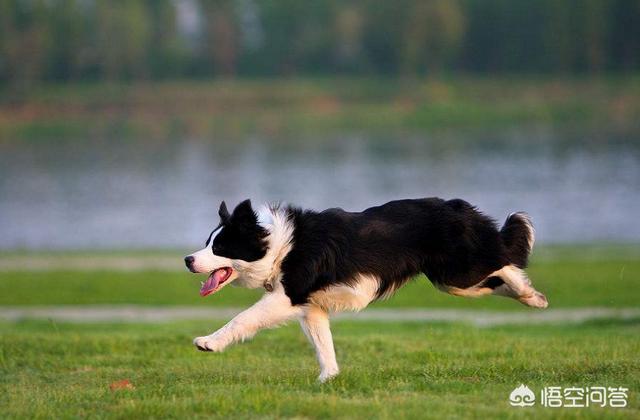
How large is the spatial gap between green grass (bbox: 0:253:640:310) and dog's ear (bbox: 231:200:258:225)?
1028 centimetres

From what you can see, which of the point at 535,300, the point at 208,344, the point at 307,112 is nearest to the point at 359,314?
the point at 535,300

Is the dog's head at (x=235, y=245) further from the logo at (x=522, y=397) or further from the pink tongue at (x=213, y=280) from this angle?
the logo at (x=522, y=397)

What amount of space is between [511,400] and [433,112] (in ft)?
243

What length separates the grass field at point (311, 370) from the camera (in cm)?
770

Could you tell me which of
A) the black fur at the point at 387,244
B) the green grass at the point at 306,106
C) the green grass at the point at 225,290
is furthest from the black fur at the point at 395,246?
the green grass at the point at 306,106

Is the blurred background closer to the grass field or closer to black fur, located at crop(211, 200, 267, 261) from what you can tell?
the grass field

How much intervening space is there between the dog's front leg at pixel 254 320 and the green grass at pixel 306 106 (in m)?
68.7

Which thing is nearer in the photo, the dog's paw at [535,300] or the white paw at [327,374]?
the white paw at [327,374]

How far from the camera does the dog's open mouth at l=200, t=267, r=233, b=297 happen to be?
869 cm

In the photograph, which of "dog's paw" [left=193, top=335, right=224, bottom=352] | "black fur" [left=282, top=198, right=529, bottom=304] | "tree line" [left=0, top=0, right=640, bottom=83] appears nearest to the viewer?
"dog's paw" [left=193, top=335, right=224, bottom=352]

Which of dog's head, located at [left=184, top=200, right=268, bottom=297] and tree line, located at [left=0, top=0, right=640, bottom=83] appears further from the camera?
tree line, located at [left=0, top=0, right=640, bottom=83]

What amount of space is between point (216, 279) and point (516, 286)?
2383 mm

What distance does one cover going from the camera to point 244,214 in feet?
28.4

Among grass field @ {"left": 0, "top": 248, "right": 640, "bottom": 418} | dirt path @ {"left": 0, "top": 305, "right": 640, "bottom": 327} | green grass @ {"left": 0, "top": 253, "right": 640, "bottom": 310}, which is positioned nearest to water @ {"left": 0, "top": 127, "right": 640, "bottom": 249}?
green grass @ {"left": 0, "top": 253, "right": 640, "bottom": 310}
